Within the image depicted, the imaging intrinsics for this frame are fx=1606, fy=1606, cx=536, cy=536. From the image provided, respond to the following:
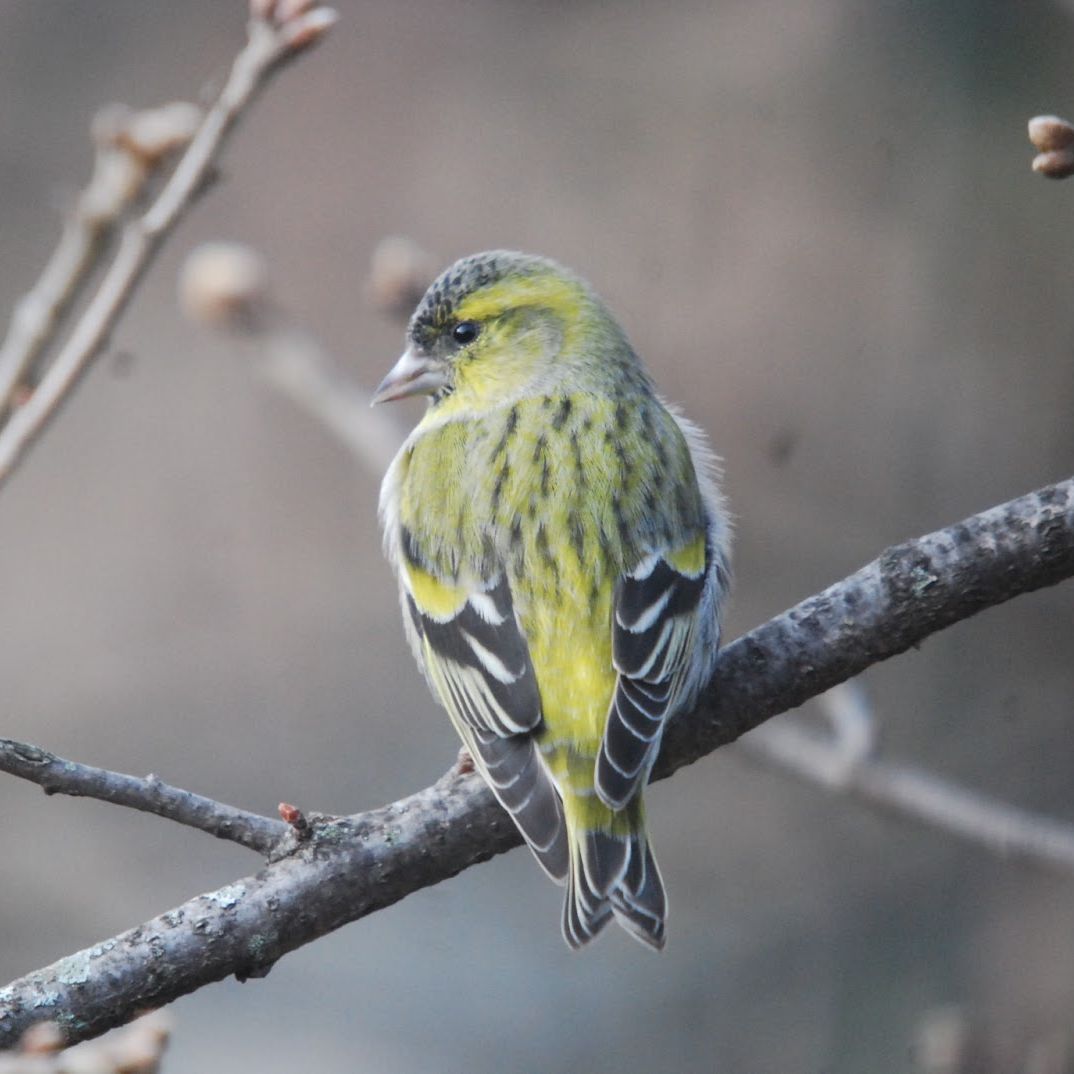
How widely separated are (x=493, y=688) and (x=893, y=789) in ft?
3.32

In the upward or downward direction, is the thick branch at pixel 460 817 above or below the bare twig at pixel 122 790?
below

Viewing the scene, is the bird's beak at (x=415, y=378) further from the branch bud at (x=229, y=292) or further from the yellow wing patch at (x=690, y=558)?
the yellow wing patch at (x=690, y=558)

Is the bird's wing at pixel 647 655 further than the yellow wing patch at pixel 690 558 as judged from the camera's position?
No

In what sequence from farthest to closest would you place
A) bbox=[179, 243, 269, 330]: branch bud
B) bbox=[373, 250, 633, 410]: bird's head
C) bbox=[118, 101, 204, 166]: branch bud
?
bbox=[373, 250, 633, 410]: bird's head → bbox=[179, 243, 269, 330]: branch bud → bbox=[118, 101, 204, 166]: branch bud

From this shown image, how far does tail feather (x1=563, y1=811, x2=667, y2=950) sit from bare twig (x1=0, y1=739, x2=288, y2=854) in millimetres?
739

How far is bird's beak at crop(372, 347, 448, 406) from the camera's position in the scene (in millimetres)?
4645

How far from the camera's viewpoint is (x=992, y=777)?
633 centimetres

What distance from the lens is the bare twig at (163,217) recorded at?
8.55ft

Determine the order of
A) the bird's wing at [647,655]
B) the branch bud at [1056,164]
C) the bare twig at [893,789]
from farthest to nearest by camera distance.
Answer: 1. the bare twig at [893,789]
2. the bird's wing at [647,655]
3. the branch bud at [1056,164]

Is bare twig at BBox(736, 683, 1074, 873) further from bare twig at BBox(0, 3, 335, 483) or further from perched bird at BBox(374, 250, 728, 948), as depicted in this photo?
bare twig at BBox(0, 3, 335, 483)

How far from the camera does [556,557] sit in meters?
3.83

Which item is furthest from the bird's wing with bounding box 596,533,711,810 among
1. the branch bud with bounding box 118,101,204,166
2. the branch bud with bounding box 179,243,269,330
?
the branch bud with bounding box 118,101,204,166

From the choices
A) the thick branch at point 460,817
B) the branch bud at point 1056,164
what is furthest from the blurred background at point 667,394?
the branch bud at point 1056,164

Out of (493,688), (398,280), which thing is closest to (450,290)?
(398,280)
